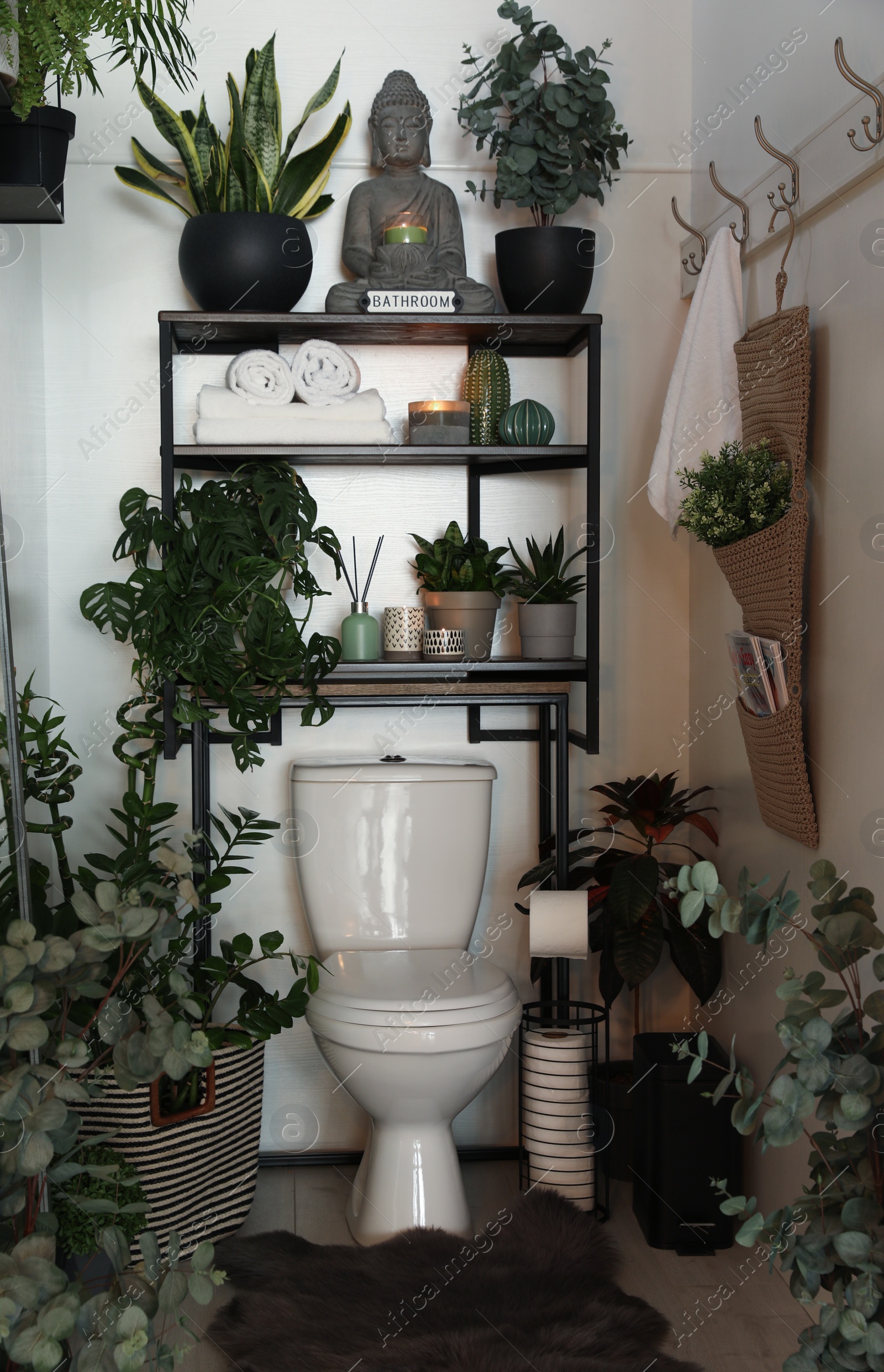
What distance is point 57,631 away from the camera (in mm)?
2361

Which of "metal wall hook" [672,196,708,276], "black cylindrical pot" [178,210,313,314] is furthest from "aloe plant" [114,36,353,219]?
"metal wall hook" [672,196,708,276]

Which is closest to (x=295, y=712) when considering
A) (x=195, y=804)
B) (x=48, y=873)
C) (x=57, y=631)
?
(x=195, y=804)

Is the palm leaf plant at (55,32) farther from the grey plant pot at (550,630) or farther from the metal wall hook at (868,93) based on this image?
the grey plant pot at (550,630)

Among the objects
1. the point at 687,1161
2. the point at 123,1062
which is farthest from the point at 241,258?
the point at 687,1161

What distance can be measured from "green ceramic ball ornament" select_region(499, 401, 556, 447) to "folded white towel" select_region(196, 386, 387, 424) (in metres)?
0.25

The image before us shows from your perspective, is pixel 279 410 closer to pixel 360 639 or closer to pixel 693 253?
pixel 360 639

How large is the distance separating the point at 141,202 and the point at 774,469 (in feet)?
4.74

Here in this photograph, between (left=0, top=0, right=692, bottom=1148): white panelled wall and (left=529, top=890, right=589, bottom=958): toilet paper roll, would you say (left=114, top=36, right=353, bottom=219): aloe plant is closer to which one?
(left=0, top=0, right=692, bottom=1148): white panelled wall

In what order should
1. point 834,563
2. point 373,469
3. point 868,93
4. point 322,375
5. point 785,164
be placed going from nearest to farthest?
point 868,93 < point 834,563 < point 785,164 < point 322,375 < point 373,469

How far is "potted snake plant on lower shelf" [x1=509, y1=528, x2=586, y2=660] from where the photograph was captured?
2.24 metres

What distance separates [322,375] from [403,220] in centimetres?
36

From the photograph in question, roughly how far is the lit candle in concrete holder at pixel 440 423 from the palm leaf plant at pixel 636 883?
0.77m

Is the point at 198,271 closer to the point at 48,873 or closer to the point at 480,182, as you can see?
the point at 480,182

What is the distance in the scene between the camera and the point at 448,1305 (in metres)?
1.80
